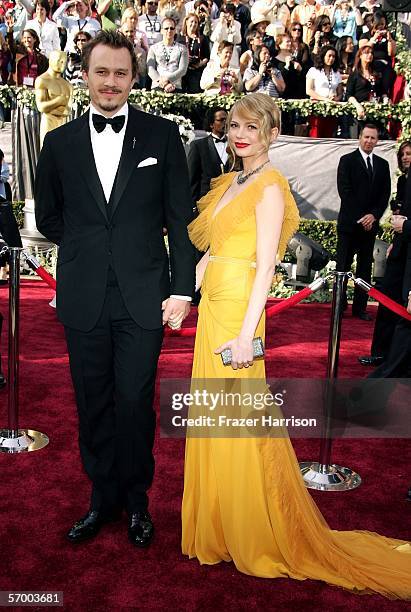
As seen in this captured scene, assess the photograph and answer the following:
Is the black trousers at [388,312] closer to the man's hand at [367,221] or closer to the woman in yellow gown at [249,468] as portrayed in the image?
the man's hand at [367,221]

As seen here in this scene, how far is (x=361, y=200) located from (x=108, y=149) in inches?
216

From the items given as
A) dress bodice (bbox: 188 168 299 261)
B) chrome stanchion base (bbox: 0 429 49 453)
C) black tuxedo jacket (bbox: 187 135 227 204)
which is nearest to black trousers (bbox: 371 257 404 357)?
black tuxedo jacket (bbox: 187 135 227 204)

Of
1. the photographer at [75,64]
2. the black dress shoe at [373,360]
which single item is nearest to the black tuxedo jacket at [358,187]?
the black dress shoe at [373,360]

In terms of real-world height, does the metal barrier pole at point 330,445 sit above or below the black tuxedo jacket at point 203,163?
below

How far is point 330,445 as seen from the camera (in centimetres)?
434

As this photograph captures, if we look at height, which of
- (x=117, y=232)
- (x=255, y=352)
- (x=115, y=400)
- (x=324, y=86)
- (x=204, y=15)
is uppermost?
(x=204, y=15)

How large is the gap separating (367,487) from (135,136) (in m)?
2.24

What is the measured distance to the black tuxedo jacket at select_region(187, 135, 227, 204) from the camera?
7.98 meters

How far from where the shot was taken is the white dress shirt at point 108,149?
3135 millimetres

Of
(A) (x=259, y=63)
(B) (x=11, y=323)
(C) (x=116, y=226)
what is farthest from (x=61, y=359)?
(A) (x=259, y=63)

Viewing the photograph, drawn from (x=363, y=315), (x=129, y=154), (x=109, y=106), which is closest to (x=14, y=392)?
(x=129, y=154)

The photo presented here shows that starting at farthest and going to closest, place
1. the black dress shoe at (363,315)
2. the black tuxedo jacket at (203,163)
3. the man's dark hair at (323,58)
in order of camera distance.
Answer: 1. the man's dark hair at (323,58)
2. the black dress shoe at (363,315)
3. the black tuxedo jacket at (203,163)

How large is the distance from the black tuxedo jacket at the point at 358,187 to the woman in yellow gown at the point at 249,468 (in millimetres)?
5168

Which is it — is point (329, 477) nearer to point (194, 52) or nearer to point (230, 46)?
point (230, 46)
